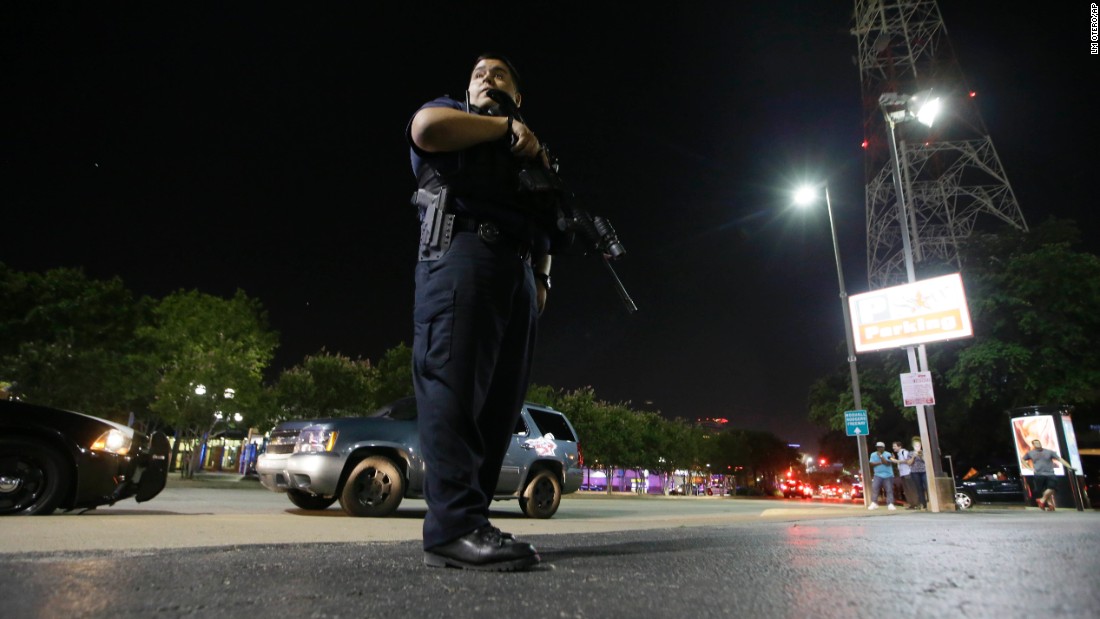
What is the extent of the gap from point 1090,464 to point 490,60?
3381 cm

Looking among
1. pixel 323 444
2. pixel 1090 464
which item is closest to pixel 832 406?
pixel 1090 464

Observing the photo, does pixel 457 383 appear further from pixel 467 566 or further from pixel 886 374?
pixel 886 374

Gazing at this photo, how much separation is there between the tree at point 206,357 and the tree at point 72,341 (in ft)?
3.74

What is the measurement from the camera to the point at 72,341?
2452 cm

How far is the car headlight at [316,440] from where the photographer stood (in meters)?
7.41

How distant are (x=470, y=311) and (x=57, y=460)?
17.5 feet

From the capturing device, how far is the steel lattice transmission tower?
1104 inches

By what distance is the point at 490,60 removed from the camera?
294 cm

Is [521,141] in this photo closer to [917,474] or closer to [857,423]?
[917,474]

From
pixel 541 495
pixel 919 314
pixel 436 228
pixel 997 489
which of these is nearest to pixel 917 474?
pixel 919 314

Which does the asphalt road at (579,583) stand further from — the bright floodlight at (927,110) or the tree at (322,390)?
the tree at (322,390)

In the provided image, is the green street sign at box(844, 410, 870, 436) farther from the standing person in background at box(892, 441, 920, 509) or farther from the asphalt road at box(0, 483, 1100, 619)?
the asphalt road at box(0, 483, 1100, 619)

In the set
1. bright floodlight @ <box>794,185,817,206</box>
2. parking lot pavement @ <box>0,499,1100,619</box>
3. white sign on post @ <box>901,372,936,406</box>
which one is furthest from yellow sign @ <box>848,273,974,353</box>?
parking lot pavement @ <box>0,499,1100,619</box>

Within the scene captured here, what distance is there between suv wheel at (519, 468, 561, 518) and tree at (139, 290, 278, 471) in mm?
20690
